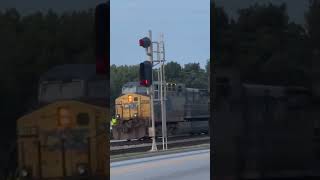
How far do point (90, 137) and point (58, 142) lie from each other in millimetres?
172

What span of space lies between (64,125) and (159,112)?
68.7 ft

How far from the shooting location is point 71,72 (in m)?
2.95

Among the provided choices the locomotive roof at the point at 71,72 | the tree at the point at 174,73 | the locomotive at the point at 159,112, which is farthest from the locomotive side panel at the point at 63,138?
the tree at the point at 174,73

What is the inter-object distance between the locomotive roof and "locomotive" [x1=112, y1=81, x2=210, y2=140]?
806 inches

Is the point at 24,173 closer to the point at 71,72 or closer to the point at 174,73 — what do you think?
the point at 71,72

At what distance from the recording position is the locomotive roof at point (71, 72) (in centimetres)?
291

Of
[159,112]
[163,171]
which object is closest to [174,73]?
[159,112]

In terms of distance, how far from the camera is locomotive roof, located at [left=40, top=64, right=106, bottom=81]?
9.55 ft
